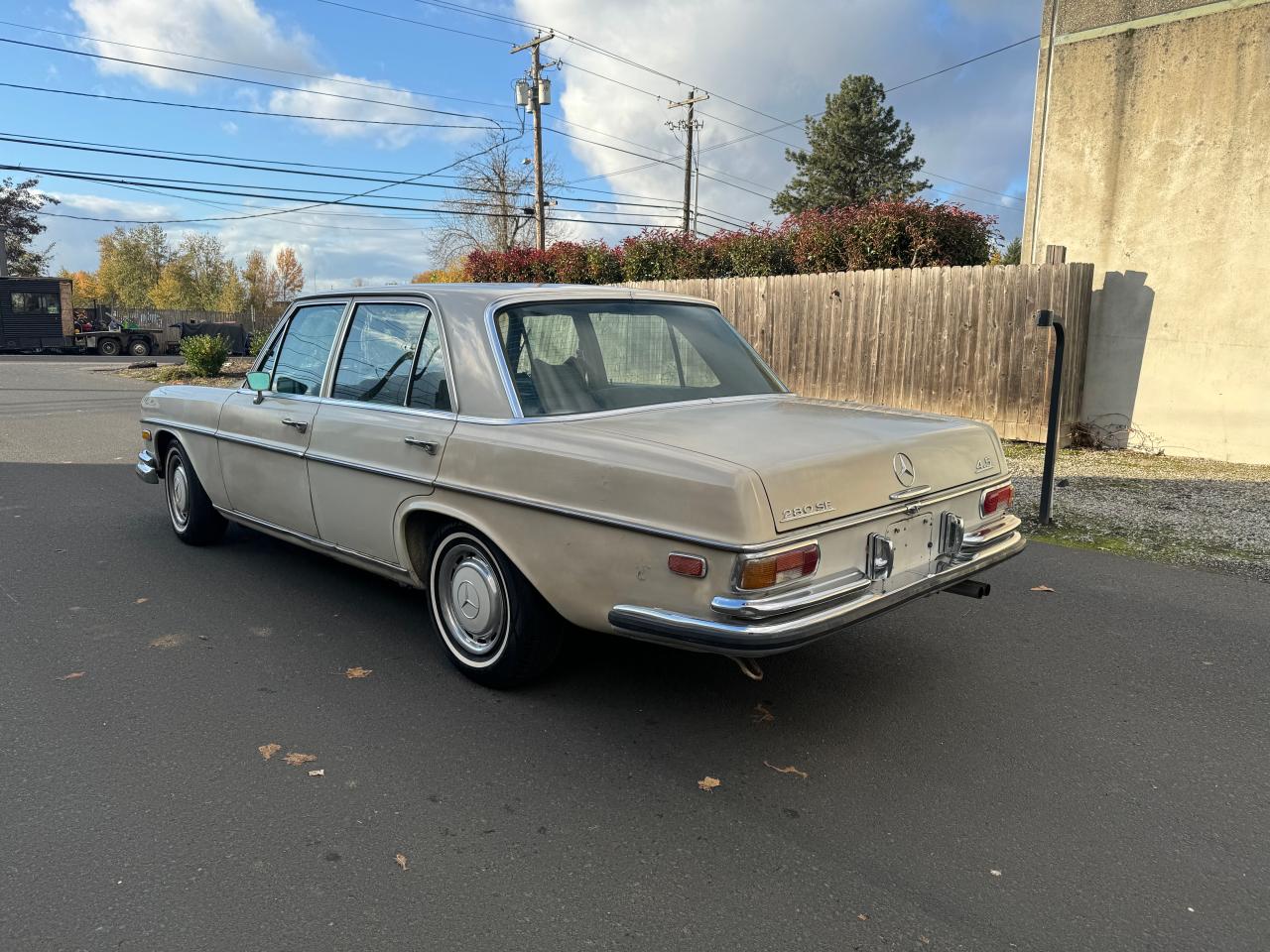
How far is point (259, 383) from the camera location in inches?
190

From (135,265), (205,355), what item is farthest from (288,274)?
(205,355)

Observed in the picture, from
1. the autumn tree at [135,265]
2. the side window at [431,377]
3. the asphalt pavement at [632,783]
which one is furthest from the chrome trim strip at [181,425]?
the autumn tree at [135,265]

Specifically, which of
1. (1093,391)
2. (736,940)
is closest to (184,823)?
(736,940)

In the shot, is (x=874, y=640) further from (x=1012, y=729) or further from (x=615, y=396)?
(x=615, y=396)

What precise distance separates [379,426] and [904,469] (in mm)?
2245

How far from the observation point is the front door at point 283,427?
4.50 m

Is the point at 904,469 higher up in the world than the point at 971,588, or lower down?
higher up

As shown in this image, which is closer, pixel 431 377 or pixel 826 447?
pixel 826 447

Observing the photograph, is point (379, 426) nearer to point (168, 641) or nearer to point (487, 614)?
point (487, 614)

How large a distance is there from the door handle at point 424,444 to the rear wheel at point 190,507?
2559mm

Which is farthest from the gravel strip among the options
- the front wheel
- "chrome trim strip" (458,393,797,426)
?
the front wheel

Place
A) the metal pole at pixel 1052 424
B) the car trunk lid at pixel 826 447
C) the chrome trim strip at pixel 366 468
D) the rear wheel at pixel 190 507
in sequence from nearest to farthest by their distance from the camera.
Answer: the car trunk lid at pixel 826 447, the chrome trim strip at pixel 366 468, the rear wheel at pixel 190 507, the metal pole at pixel 1052 424

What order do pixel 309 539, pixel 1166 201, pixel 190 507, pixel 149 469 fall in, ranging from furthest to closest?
pixel 1166 201 → pixel 149 469 → pixel 190 507 → pixel 309 539

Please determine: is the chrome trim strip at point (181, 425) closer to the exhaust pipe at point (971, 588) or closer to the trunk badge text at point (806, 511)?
the trunk badge text at point (806, 511)
